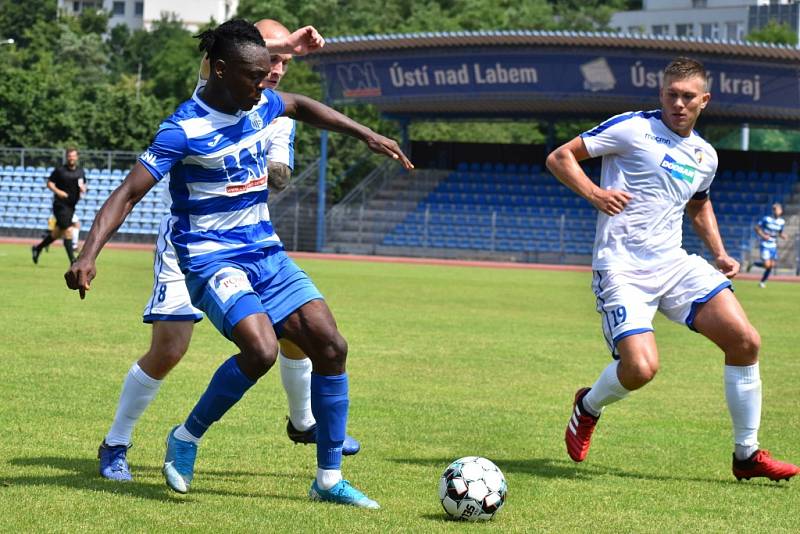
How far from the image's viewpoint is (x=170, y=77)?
82438 mm

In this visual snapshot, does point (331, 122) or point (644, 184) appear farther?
point (644, 184)

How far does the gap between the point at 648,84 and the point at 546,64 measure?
10.1 ft

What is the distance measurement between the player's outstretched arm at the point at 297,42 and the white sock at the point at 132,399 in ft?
6.15

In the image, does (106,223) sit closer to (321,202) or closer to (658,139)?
(658,139)

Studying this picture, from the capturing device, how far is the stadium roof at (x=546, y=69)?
121 ft

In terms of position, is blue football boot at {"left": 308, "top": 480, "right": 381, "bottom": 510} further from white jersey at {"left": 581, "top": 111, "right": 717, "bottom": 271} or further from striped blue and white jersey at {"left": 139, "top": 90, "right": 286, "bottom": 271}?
white jersey at {"left": 581, "top": 111, "right": 717, "bottom": 271}

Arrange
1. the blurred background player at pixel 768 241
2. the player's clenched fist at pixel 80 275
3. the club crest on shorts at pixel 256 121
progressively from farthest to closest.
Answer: the blurred background player at pixel 768 241 < the club crest on shorts at pixel 256 121 < the player's clenched fist at pixel 80 275

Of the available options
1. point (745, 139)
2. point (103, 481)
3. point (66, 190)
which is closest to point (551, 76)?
point (66, 190)

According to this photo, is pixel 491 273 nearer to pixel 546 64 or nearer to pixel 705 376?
pixel 546 64

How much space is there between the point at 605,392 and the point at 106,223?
10.2 feet

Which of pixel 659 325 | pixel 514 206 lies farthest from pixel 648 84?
pixel 659 325

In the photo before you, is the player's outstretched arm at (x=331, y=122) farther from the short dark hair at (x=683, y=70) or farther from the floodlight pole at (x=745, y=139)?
the floodlight pole at (x=745, y=139)

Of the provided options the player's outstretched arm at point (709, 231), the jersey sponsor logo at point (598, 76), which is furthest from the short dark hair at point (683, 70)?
the jersey sponsor logo at point (598, 76)

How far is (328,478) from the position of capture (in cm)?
580
